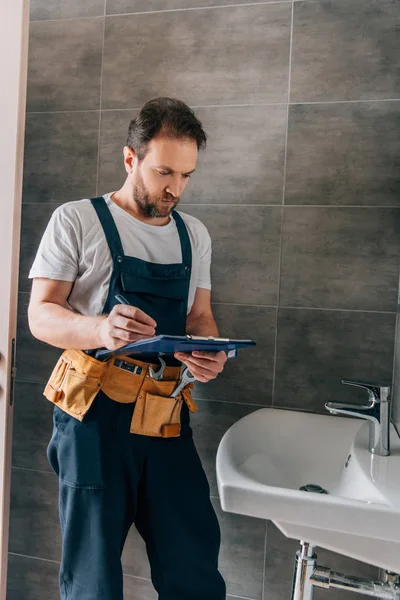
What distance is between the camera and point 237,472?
3.84ft

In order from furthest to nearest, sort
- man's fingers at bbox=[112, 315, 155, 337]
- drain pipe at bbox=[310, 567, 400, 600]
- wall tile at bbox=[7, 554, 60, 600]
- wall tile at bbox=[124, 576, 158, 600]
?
wall tile at bbox=[7, 554, 60, 600], wall tile at bbox=[124, 576, 158, 600], drain pipe at bbox=[310, 567, 400, 600], man's fingers at bbox=[112, 315, 155, 337]

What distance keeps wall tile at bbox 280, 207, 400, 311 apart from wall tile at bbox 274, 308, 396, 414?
0.13 ft

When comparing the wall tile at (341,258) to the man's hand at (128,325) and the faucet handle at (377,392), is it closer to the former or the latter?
the faucet handle at (377,392)

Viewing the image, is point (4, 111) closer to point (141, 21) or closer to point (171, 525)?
point (141, 21)

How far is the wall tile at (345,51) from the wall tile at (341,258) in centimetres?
35

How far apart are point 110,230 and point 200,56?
0.70m

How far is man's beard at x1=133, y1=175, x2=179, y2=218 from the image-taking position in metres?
1.51

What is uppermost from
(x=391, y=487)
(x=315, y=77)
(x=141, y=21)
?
(x=141, y=21)

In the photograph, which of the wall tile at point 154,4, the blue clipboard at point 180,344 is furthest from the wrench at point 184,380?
the wall tile at point 154,4

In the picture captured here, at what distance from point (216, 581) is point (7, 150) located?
1.39 m

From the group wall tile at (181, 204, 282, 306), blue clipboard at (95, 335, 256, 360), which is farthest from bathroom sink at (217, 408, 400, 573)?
wall tile at (181, 204, 282, 306)

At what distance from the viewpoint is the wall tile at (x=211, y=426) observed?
1.77m

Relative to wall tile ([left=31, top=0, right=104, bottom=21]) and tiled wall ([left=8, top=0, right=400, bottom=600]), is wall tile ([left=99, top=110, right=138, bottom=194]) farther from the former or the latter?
wall tile ([left=31, top=0, right=104, bottom=21])

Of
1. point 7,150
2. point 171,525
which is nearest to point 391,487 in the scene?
point 171,525
